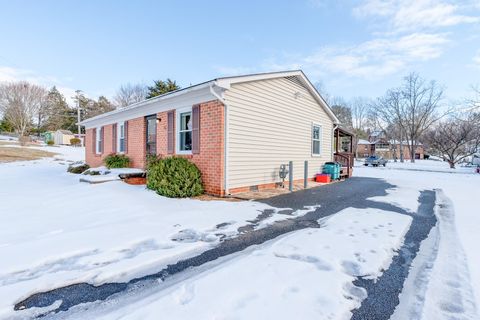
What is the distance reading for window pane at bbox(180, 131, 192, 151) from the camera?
825cm

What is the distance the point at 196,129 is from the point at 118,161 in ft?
17.1

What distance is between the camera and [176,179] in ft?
22.3

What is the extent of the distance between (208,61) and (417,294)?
1914 centimetres

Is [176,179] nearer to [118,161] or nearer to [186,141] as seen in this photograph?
[186,141]

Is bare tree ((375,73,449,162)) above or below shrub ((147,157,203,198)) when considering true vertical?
above

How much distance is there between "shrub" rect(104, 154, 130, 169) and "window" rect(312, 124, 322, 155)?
8.45 m

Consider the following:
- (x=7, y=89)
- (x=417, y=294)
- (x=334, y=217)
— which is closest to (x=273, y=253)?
(x=417, y=294)

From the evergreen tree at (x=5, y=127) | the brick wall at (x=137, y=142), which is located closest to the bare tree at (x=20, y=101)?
the evergreen tree at (x=5, y=127)

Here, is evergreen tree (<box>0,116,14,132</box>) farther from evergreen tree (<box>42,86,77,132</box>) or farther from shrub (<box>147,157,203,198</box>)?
shrub (<box>147,157,203,198</box>)

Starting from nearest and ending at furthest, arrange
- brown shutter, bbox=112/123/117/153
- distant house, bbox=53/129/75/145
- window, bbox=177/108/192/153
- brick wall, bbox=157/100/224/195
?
brick wall, bbox=157/100/224/195, window, bbox=177/108/192/153, brown shutter, bbox=112/123/117/153, distant house, bbox=53/129/75/145

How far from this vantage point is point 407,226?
4.50 metres

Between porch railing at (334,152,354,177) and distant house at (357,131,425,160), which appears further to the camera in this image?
distant house at (357,131,425,160)

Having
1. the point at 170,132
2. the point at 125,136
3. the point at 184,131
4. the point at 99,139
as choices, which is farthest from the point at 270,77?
the point at 99,139

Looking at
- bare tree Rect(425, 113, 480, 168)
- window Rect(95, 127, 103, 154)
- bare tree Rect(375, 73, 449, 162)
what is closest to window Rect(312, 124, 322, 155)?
window Rect(95, 127, 103, 154)
